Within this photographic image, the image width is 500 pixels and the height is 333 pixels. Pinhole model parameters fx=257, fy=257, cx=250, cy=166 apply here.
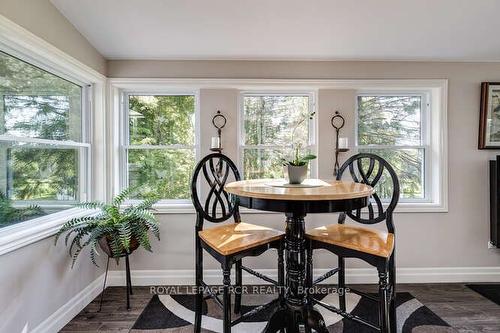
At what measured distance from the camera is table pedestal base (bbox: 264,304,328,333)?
4.97ft

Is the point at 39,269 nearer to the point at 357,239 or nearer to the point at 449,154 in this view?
the point at 357,239

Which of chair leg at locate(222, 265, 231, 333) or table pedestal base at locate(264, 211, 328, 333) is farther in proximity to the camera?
table pedestal base at locate(264, 211, 328, 333)

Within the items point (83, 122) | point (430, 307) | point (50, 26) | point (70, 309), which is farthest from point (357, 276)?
point (50, 26)

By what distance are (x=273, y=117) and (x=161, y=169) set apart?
120cm

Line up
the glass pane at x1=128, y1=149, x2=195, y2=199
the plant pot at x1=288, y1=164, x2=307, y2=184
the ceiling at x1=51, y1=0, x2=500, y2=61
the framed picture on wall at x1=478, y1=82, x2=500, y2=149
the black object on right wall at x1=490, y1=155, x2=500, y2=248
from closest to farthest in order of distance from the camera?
the plant pot at x1=288, y1=164, x2=307, y2=184 → the ceiling at x1=51, y1=0, x2=500, y2=61 → the black object on right wall at x1=490, y1=155, x2=500, y2=248 → the framed picture on wall at x1=478, y1=82, x2=500, y2=149 → the glass pane at x1=128, y1=149, x2=195, y2=199

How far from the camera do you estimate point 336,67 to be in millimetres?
2383

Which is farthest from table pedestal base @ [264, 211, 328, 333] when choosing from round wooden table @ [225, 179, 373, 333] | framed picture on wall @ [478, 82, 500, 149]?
framed picture on wall @ [478, 82, 500, 149]

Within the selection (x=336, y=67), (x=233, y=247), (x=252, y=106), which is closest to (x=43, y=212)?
(x=233, y=247)

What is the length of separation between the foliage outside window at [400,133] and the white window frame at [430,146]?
0.04 feet

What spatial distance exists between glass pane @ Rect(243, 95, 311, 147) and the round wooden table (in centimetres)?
104

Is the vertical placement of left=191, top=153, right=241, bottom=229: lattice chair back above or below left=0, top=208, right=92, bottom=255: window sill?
above

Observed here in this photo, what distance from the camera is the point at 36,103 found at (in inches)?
67.4

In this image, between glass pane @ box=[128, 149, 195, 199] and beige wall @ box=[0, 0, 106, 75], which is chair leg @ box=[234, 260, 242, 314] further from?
beige wall @ box=[0, 0, 106, 75]

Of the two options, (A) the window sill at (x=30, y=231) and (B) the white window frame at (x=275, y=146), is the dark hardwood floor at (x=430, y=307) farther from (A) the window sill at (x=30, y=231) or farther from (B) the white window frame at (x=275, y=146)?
(B) the white window frame at (x=275, y=146)
